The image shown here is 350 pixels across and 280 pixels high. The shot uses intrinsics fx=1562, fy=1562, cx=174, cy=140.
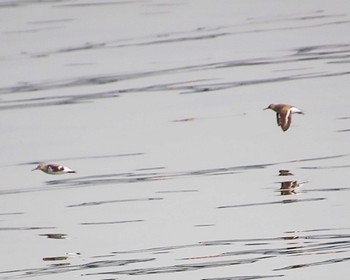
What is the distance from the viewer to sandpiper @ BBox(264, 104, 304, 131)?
41.3ft

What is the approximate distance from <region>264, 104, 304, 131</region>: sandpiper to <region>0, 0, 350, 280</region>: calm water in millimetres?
174

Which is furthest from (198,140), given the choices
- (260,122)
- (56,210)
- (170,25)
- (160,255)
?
(170,25)

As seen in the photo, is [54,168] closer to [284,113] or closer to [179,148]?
[179,148]

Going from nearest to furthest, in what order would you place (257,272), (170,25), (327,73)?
(257,272), (327,73), (170,25)

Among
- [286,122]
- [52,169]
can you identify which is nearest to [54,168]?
[52,169]

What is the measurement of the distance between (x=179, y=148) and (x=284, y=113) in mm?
906

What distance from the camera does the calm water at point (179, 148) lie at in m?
9.63

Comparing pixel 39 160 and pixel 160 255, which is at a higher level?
pixel 39 160

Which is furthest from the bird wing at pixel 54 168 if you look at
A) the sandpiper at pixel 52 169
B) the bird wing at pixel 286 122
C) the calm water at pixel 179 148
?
the bird wing at pixel 286 122

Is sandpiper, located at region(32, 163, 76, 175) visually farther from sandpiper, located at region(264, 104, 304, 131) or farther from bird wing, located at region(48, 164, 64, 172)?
sandpiper, located at region(264, 104, 304, 131)

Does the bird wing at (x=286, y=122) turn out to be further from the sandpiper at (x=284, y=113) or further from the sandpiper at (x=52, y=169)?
the sandpiper at (x=52, y=169)

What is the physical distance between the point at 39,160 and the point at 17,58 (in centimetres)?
552

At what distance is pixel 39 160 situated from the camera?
1269cm

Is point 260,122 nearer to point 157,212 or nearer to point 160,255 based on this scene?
point 157,212
